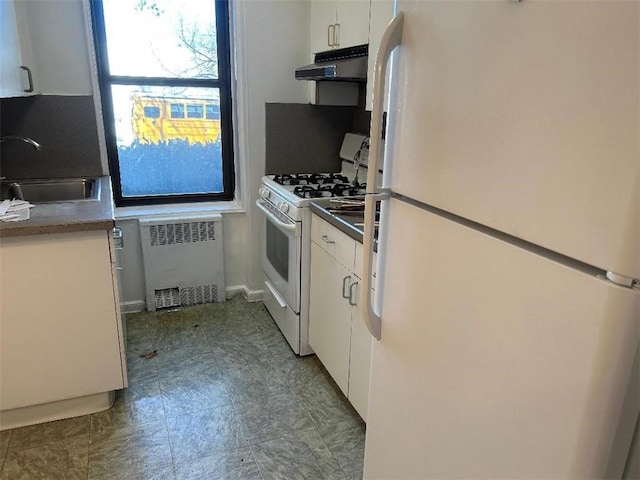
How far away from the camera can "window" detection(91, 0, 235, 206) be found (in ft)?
9.50

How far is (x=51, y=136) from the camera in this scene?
2775mm

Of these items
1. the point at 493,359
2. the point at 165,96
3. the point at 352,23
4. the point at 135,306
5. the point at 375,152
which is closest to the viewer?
the point at 493,359

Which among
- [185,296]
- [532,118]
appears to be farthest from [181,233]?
[532,118]

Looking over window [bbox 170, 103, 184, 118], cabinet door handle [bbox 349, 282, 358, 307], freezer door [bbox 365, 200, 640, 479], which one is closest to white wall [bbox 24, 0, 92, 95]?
window [bbox 170, 103, 184, 118]

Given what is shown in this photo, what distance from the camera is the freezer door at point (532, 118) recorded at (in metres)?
0.60

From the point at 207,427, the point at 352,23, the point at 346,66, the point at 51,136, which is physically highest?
the point at 352,23

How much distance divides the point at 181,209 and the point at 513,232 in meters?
2.74

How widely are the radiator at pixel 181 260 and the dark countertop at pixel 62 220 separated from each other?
3.14 ft

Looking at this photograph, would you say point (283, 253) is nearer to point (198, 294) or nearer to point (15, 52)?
point (198, 294)

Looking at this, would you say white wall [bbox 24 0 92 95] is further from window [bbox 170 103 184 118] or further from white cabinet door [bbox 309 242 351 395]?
white cabinet door [bbox 309 242 351 395]

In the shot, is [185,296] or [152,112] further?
[185,296]

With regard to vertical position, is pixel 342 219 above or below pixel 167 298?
above

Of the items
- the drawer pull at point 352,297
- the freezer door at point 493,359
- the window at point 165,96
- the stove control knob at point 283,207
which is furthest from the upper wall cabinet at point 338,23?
the freezer door at point 493,359

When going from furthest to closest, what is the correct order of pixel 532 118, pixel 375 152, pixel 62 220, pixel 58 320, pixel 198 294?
1. pixel 198 294
2. pixel 58 320
3. pixel 62 220
4. pixel 375 152
5. pixel 532 118
